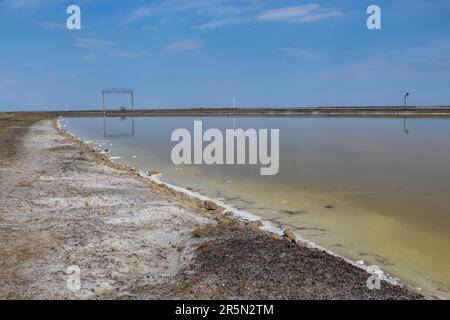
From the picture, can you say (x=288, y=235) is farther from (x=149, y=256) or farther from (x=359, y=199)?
(x=359, y=199)

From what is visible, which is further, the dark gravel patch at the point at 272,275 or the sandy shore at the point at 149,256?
the sandy shore at the point at 149,256

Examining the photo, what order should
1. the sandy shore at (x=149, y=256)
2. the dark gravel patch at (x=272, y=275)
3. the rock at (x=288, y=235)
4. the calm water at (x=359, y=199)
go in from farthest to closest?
the rock at (x=288, y=235) → the calm water at (x=359, y=199) → the sandy shore at (x=149, y=256) → the dark gravel patch at (x=272, y=275)

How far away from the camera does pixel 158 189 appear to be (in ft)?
50.4

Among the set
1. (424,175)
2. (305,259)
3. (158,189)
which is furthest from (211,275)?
(424,175)

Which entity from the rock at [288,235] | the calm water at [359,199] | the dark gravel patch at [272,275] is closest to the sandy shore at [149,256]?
the dark gravel patch at [272,275]

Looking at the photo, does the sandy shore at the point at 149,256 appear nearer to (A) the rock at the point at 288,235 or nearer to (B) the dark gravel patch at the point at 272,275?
(B) the dark gravel patch at the point at 272,275

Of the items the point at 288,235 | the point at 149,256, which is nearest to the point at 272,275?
the point at 149,256

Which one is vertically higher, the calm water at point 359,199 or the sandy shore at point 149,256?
the sandy shore at point 149,256

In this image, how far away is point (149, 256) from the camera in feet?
27.7

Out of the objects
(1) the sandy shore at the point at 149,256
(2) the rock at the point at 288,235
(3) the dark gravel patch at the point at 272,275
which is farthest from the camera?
(2) the rock at the point at 288,235

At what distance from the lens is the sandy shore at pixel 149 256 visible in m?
6.75

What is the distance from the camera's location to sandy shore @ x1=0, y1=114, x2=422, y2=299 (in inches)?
266

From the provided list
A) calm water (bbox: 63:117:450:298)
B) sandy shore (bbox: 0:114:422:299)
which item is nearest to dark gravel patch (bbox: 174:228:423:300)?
sandy shore (bbox: 0:114:422:299)

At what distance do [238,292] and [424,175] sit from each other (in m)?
15.7
